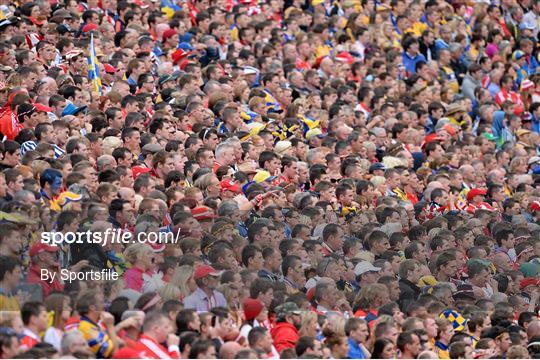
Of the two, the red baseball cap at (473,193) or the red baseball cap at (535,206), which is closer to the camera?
the red baseball cap at (535,206)

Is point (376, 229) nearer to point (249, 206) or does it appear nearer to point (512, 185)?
point (249, 206)

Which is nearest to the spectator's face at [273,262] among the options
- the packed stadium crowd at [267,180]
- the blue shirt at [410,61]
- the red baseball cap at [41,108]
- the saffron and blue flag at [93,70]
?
the packed stadium crowd at [267,180]

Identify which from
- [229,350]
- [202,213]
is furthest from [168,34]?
[229,350]

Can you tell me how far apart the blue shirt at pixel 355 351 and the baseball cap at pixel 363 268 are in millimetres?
2026

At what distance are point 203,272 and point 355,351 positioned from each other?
151 centimetres

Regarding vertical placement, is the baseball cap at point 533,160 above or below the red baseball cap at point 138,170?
below

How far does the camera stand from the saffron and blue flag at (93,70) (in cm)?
1857

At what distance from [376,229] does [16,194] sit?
174 inches

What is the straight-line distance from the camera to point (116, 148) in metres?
16.2

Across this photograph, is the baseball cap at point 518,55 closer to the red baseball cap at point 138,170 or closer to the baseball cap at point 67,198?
the red baseball cap at point 138,170

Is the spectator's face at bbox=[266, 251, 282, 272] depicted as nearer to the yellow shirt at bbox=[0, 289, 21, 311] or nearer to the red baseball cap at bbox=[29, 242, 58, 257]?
the red baseball cap at bbox=[29, 242, 58, 257]

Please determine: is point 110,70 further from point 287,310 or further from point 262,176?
point 287,310

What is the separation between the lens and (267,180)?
17297 millimetres

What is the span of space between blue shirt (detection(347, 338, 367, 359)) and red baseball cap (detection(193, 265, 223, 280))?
52.5 inches
